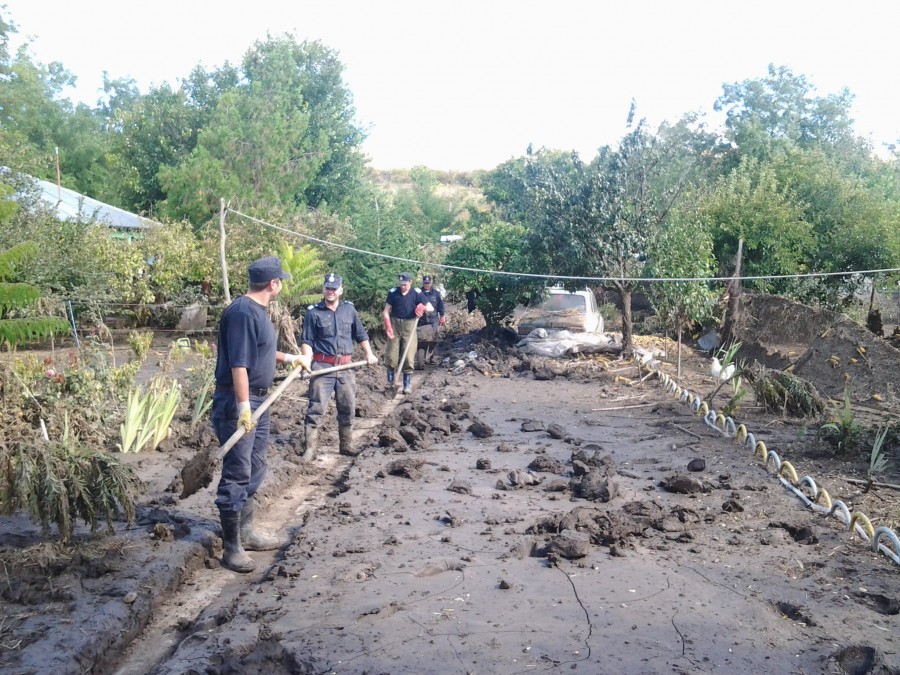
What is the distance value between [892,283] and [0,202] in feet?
65.2

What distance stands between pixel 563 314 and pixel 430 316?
13.5ft

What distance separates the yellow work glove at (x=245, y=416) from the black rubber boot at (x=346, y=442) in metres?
3.65

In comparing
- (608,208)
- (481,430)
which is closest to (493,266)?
(608,208)

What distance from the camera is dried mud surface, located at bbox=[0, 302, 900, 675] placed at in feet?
13.1

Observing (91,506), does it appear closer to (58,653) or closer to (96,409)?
(58,653)

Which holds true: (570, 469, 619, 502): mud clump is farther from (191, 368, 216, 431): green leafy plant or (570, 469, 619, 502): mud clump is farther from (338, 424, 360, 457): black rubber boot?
(191, 368, 216, 431): green leafy plant

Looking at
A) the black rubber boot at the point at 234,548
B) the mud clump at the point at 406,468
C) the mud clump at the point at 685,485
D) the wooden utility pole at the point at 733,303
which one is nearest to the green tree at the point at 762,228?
the wooden utility pole at the point at 733,303

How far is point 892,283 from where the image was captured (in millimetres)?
19781

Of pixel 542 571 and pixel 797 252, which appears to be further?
pixel 797 252

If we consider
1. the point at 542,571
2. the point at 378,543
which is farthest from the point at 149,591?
the point at 542,571

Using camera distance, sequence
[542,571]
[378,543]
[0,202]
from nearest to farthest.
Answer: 1. [542,571]
2. [378,543]
3. [0,202]

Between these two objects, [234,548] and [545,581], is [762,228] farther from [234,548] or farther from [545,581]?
[234,548]

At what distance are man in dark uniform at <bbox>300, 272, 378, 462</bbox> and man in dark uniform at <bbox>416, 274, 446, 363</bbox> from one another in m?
5.46

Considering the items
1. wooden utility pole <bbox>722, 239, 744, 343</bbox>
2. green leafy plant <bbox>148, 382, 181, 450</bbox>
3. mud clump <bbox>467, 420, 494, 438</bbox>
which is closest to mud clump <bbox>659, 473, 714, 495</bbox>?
mud clump <bbox>467, 420, 494, 438</bbox>
